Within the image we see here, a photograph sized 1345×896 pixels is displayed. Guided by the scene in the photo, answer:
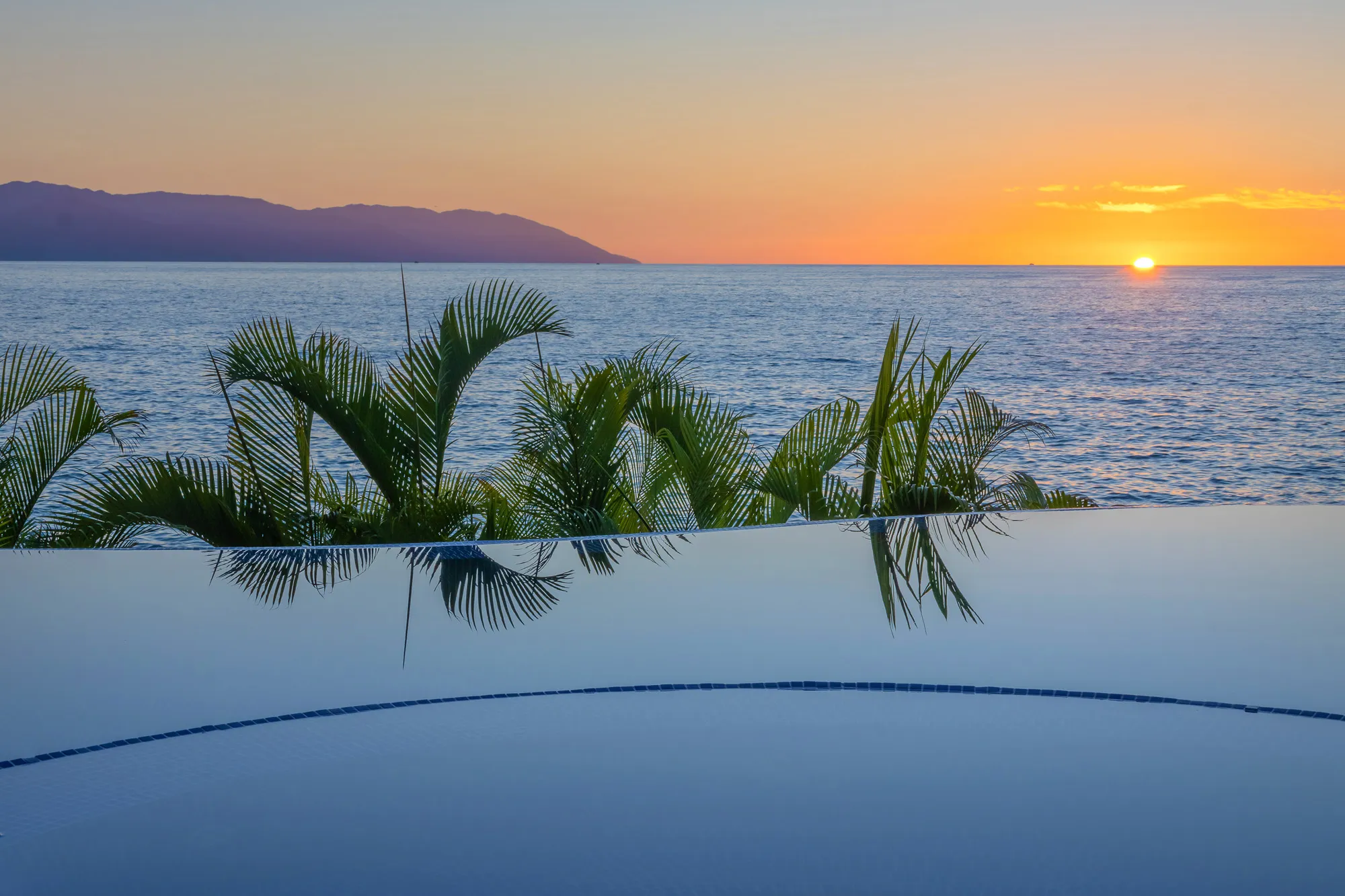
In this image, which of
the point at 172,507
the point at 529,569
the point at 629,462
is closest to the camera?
the point at 529,569

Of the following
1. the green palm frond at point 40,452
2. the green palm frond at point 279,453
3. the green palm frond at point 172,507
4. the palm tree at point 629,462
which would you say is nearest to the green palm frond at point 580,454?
the palm tree at point 629,462

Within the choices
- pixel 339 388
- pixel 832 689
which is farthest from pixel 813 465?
pixel 832 689

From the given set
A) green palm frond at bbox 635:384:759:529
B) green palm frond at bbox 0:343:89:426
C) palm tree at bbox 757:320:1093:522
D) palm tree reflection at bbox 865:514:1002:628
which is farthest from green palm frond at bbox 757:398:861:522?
green palm frond at bbox 0:343:89:426

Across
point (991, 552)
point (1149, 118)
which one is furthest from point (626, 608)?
point (1149, 118)

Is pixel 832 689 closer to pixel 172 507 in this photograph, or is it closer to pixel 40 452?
pixel 172 507

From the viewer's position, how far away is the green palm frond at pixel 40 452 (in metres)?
4.77

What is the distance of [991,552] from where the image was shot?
10.4 ft

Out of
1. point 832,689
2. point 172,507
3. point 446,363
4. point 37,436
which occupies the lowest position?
point 172,507

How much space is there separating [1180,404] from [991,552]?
79.3 feet

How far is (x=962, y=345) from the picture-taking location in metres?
41.1

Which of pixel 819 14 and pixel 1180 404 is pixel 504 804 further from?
pixel 819 14

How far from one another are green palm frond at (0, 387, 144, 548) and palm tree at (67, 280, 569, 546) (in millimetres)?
532

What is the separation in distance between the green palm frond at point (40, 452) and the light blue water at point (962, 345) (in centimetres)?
240

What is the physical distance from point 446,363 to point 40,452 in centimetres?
186
